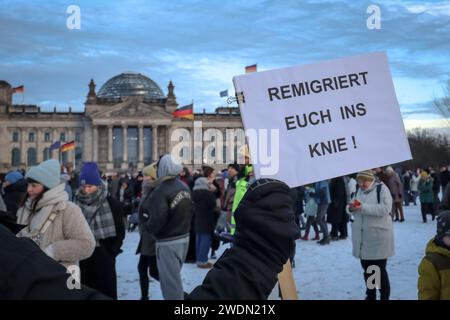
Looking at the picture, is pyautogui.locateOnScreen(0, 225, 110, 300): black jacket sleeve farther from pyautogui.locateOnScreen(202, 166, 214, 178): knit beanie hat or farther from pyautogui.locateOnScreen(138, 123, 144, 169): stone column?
pyautogui.locateOnScreen(138, 123, 144, 169): stone column

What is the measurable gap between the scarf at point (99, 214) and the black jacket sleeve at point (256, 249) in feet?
11.5

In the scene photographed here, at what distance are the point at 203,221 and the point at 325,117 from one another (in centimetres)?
538

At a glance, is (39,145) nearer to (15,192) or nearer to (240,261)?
(15,192)

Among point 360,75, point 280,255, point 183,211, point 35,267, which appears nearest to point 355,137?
point 360,75

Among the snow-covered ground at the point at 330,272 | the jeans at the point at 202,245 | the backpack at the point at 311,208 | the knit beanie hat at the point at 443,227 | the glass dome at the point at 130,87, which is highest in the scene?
A: the glass dome at the point at 130,87

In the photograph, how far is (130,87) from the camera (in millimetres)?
69250

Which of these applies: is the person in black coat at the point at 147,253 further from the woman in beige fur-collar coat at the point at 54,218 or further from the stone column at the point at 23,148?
the stone column at the point at 23,148

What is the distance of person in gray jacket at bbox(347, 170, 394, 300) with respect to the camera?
5.26 metres

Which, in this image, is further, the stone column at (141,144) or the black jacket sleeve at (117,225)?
the stone column at (141,144)

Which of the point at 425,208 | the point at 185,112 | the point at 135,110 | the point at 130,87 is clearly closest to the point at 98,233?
the point at 425,208

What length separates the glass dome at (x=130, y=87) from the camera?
68938 millimetres

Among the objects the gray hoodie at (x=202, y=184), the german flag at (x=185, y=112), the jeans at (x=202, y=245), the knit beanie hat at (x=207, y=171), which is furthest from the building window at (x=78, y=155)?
the jeans at (x=202, y=245)
